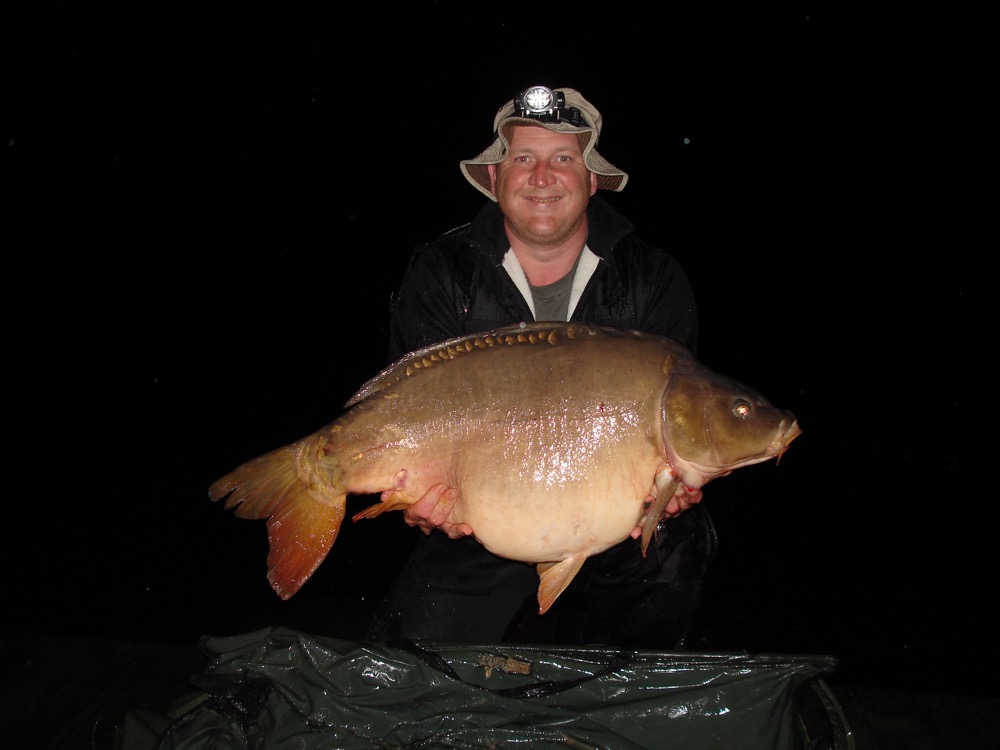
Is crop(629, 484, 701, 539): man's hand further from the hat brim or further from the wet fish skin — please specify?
the hat brim

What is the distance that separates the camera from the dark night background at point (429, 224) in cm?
464

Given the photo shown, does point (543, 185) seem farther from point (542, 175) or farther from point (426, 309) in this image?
point (426, 309)

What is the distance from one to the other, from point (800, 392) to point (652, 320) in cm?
469

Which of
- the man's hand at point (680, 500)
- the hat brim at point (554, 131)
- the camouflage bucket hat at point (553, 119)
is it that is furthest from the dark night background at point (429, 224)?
the camouflage bucket hat at point (553, 119)

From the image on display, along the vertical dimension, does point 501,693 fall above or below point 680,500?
below

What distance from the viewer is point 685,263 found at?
7.57 metres

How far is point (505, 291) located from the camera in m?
1.95

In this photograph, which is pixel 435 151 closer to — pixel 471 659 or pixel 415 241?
pixel 415 241

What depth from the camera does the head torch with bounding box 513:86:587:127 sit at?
1886 millimetres

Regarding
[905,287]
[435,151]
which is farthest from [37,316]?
[905,287]

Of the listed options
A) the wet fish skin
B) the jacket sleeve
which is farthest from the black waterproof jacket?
the wet fish skin

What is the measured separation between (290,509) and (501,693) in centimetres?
58

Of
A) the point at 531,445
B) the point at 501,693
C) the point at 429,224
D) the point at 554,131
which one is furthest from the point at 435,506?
the point at 429,224

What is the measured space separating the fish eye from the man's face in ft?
2.46
